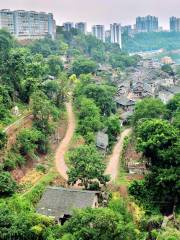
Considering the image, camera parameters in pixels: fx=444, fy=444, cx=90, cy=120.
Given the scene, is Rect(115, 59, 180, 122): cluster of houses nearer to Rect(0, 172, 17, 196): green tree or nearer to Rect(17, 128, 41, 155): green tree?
Rect(17, 128, 41, 155): green tree

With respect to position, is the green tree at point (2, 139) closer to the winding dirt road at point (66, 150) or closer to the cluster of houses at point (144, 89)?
the winding dirt road at point (66, 150)

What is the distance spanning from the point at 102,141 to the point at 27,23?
6214 centimetres

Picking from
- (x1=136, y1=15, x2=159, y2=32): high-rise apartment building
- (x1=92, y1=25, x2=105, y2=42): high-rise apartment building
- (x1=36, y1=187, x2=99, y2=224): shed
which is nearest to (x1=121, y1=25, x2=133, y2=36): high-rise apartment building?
(x1=136, y1=15, x2=159, y2=32): high-rise apartment building

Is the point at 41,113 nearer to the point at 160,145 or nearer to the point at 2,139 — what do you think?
the point at 2,139

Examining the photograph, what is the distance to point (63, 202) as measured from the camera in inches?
1104

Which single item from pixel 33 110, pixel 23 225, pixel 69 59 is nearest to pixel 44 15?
pixel 69 59

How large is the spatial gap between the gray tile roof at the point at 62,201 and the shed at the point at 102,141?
13.0 metres

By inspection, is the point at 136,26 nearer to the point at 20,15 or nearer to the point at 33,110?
the point at 20,15

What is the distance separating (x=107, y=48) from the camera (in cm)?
11381

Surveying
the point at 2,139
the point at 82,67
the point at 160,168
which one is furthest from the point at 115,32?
the point at 160,168

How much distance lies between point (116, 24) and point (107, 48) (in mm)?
36509

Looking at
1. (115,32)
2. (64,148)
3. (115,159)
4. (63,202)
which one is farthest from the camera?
(115,32)

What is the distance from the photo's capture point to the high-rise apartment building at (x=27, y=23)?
311 feet

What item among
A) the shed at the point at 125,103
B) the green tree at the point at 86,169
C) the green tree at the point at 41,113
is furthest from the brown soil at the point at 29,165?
the shed at the point at 125,103
